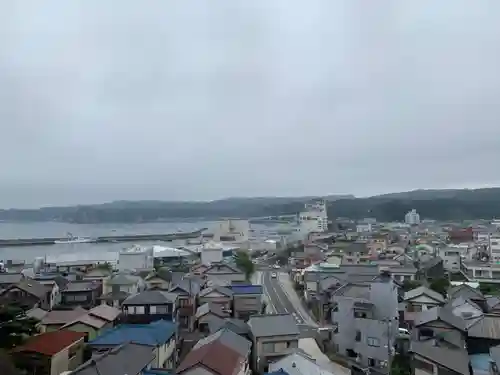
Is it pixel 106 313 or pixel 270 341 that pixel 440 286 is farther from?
pixel 106 313

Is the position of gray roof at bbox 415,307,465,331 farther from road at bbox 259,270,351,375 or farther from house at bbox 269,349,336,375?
house at bbox 269,349,336,375

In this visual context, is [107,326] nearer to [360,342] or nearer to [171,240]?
[360,342]

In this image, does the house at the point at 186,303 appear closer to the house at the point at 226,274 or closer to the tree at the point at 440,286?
the house at the point at 226,274

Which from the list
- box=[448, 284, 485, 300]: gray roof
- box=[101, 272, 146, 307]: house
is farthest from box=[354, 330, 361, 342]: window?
box=[101, 272, 146, 307]: house

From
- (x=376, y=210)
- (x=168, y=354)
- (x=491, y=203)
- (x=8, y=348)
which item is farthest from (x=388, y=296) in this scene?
(x=491, y=203)

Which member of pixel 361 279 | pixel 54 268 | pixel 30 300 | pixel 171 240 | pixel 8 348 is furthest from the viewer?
pixel 171 240
